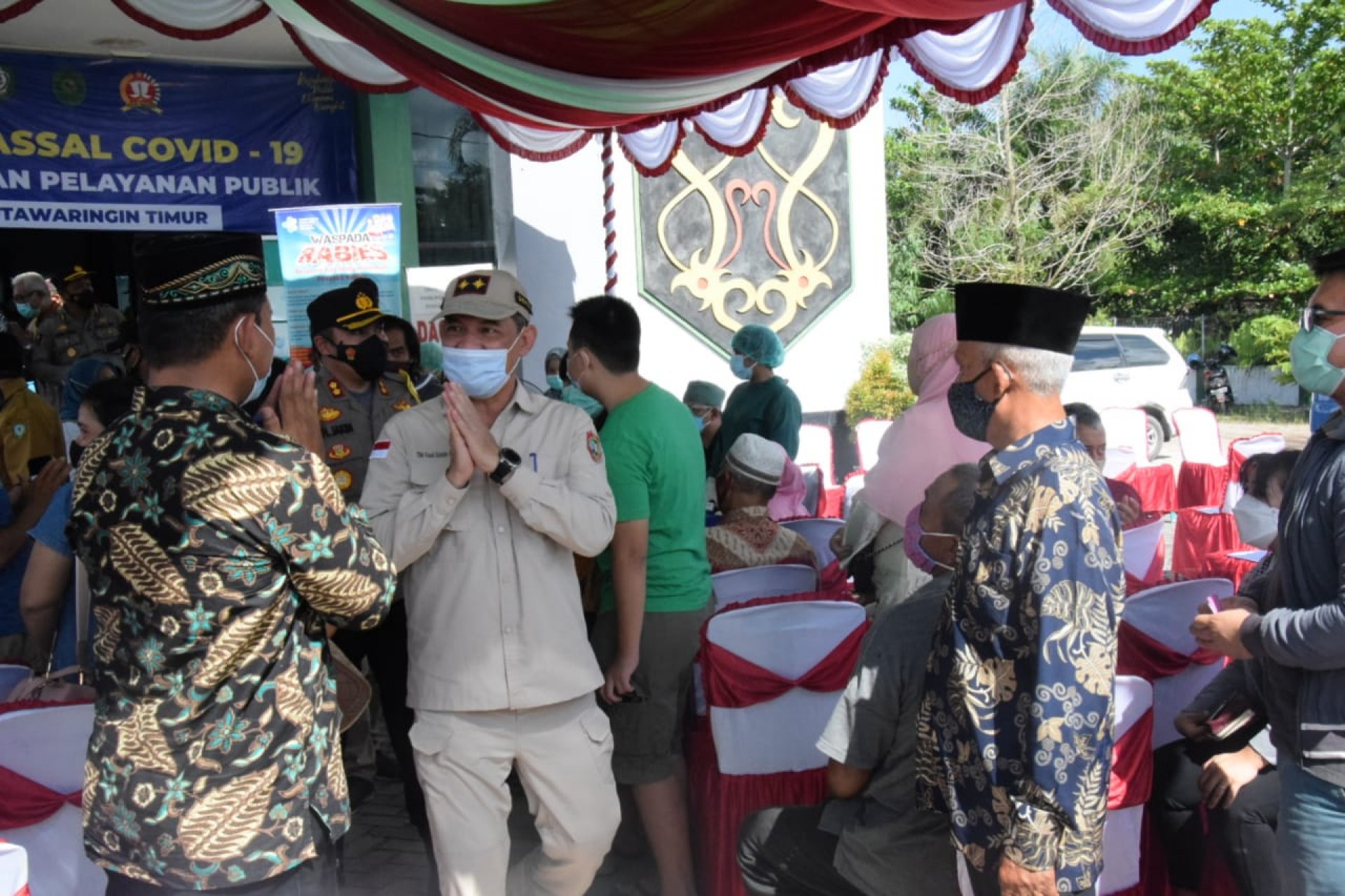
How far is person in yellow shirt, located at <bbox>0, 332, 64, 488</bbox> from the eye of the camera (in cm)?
504

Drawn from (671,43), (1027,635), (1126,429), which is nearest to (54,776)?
(1027,635)

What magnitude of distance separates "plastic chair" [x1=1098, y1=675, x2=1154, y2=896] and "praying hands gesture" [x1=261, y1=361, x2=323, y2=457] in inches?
81.1

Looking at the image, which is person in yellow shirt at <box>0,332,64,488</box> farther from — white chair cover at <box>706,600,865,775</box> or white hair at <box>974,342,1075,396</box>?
white hair at <box>974,342,1075,396</box>

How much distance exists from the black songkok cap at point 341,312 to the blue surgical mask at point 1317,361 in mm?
2977

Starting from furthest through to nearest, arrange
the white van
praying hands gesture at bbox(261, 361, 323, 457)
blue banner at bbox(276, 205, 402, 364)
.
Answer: the white van → blue banner at bbox(276, 205, 402, 364) → praying hands gesture at bbox(261, 361, 323, 457)

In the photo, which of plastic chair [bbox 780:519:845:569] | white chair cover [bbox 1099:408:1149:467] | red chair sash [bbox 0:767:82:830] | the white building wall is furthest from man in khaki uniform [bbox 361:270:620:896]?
white chair cover [bbox 1099:408:1149:467]

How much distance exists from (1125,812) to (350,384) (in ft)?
9.52

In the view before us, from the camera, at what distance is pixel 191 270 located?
6.73 feet

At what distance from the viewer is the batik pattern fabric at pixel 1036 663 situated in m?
2.04

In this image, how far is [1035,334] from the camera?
7.27ft

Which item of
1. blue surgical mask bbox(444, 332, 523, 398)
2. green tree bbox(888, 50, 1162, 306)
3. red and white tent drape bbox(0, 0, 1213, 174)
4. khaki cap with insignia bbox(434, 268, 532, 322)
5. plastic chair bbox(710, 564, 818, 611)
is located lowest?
plastic chair bbox(710, 564, 818, 611)

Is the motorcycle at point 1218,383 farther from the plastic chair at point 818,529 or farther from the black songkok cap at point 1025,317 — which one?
the black songkok cap at point 1025,317

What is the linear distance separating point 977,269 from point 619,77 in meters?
20.9

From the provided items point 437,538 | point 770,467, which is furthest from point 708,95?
point 437,538
